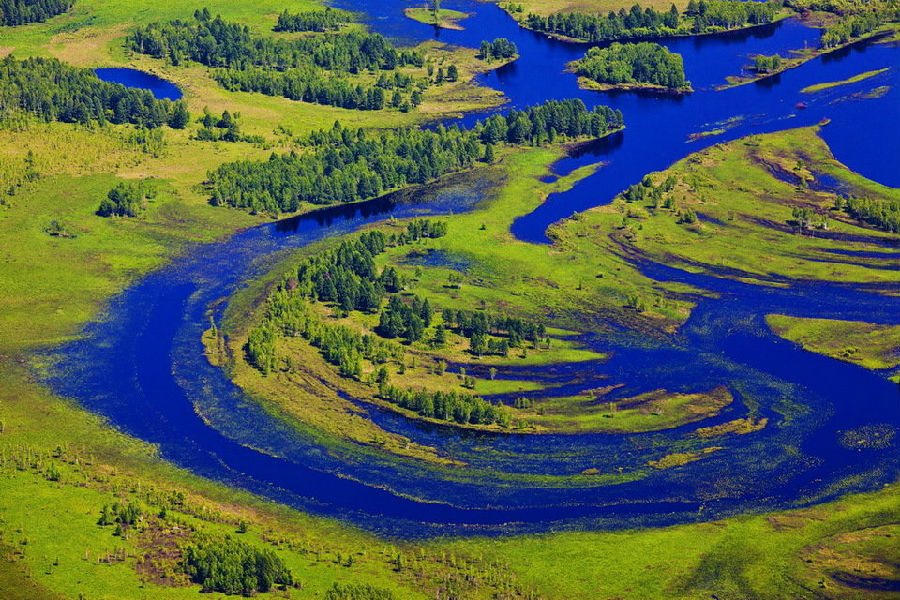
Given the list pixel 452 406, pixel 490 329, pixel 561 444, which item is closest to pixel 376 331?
pixel 490 329

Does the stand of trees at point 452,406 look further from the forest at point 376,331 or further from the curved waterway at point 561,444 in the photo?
the curved waterway at point 561,444

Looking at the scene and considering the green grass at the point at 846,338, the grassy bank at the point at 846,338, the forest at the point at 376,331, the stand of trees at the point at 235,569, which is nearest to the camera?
the stand of trees at the point at 235,569

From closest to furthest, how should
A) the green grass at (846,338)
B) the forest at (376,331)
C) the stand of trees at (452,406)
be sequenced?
the stand of trees at (452,406)
the forest at (376,331)
the green grass at (846,338)

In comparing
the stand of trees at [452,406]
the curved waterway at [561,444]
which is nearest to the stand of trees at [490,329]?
the curved waterway at [561,444]

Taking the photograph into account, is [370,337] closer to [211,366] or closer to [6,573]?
[211,366]

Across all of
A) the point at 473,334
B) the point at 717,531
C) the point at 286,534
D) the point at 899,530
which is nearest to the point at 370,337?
the point at 473,334

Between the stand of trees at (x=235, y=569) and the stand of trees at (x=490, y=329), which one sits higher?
the stand of trees at (x=490, y=329)

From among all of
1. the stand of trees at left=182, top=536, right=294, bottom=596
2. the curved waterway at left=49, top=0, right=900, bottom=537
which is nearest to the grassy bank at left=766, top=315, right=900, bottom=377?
the curved waterway at left=49, top=0, right=900, bottom=537

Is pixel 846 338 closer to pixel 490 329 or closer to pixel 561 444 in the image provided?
pixel 490 329

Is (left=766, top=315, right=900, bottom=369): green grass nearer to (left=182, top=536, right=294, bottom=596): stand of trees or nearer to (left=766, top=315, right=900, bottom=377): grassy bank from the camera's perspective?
(left=766, top=315, right=900, bottom=377): grassy bank
